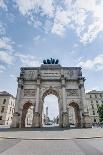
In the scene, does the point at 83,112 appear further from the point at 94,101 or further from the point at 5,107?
the point at 5,107

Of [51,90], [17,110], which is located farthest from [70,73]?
[17,110]

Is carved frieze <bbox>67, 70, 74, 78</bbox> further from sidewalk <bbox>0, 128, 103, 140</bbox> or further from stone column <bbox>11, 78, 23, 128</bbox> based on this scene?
sidewalk <bbox>0, 128, 103, 140</bbox>

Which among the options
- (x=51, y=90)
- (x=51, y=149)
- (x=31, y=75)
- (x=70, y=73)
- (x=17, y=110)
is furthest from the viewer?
(x=70, y=73)

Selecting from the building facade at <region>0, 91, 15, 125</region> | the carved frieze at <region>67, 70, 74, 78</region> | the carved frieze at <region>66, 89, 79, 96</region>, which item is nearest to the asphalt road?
the carved frieze at <region>66, 89, 79, 96</region>

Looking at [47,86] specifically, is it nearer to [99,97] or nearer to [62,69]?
[62,69]

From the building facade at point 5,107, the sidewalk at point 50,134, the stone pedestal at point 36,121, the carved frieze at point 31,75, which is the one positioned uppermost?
the carved frieze at point 31,75

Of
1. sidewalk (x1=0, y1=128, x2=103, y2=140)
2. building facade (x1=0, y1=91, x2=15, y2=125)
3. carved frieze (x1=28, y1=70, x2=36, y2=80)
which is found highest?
carved frieze (x1=28, y1=70, x2=36, y2=80)

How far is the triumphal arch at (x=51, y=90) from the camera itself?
30906 millimetres

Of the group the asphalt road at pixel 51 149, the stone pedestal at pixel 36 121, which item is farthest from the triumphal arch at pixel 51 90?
the asphalt road at pixel 51 149

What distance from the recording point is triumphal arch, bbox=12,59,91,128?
1217 inches

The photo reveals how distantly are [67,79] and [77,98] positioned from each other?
5054 millimetres

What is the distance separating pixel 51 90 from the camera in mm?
34188

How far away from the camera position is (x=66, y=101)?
3203 cm

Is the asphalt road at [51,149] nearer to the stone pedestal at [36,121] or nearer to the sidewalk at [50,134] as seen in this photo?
the sidewalk at [50,134]
